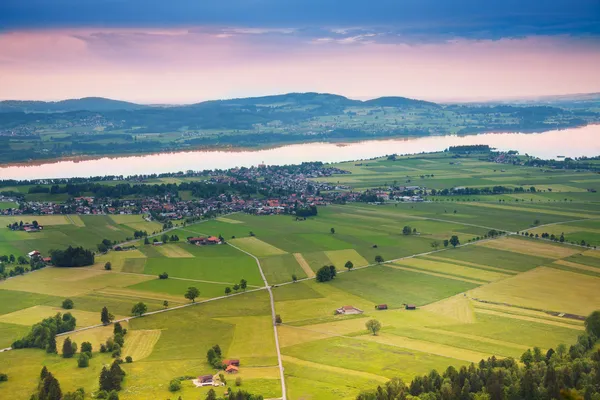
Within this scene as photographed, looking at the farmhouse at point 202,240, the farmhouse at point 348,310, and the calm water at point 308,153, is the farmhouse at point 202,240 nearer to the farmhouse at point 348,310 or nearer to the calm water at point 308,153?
the farmhouse at point 348,310

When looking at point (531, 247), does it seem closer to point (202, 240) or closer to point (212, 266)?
point (212, 266)

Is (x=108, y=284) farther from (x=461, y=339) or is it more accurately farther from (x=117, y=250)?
(x=461, y=339)

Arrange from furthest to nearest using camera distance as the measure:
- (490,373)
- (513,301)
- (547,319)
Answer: (513,301), (547,319), (490,373)

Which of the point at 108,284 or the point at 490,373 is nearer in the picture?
the point at 490,373

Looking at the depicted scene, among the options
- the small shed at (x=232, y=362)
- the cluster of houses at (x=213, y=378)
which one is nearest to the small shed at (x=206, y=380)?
the cluster of houses at (x=213, y=378)

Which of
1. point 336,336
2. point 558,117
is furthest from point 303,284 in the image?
point 558,117

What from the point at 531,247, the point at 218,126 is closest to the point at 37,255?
the point at 531,247
